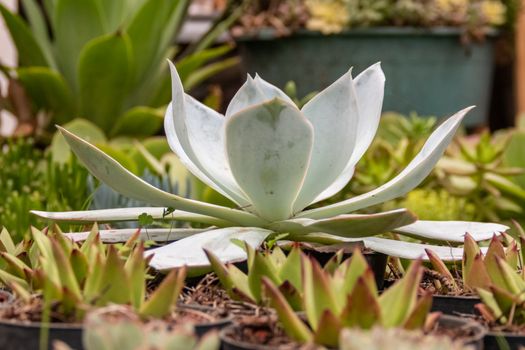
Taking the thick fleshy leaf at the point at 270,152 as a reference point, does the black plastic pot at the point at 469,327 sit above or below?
below

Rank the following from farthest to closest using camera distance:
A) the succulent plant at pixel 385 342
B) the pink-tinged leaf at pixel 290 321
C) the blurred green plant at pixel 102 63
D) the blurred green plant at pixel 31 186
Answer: the blurred green plant at pixel 102 63
the blurred green plant at pixel 31 186
the pink-tinged leaf at pixel 290 321
the succulent plant at pixel 385 342

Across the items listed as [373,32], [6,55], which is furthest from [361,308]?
[6,55]

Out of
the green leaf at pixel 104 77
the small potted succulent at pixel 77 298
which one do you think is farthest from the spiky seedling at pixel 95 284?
the green leaf at pixel 104 77

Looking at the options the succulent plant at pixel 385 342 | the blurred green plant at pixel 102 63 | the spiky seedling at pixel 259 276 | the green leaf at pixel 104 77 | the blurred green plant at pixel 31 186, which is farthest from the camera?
the blurred green plant at pixel 102 63

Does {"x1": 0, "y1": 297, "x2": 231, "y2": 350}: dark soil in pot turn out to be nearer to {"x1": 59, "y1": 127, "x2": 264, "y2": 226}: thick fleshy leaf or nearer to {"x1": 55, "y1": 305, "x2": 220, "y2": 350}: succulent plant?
{"x1": 55, "y1": 305, "x2": 220, "y2": 350}: succulent plant

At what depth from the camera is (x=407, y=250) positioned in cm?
116

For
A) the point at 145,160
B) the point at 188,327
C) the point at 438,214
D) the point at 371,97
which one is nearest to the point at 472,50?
the point at 438,214

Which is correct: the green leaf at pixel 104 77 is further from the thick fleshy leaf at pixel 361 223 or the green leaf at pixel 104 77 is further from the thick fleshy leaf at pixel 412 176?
the thick fleshy leaf at pixel 361 223

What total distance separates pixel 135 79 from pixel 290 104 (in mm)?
2106

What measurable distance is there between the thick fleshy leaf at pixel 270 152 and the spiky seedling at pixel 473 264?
19 centimetres

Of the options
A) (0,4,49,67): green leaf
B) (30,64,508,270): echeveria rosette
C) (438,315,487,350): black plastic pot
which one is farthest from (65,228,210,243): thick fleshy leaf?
(0,4,49,67): green leaf

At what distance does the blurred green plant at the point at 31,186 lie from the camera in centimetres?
202

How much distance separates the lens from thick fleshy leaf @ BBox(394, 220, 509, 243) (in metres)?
1.23

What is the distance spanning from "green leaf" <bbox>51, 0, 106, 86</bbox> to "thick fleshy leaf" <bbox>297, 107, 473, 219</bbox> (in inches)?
70.1
